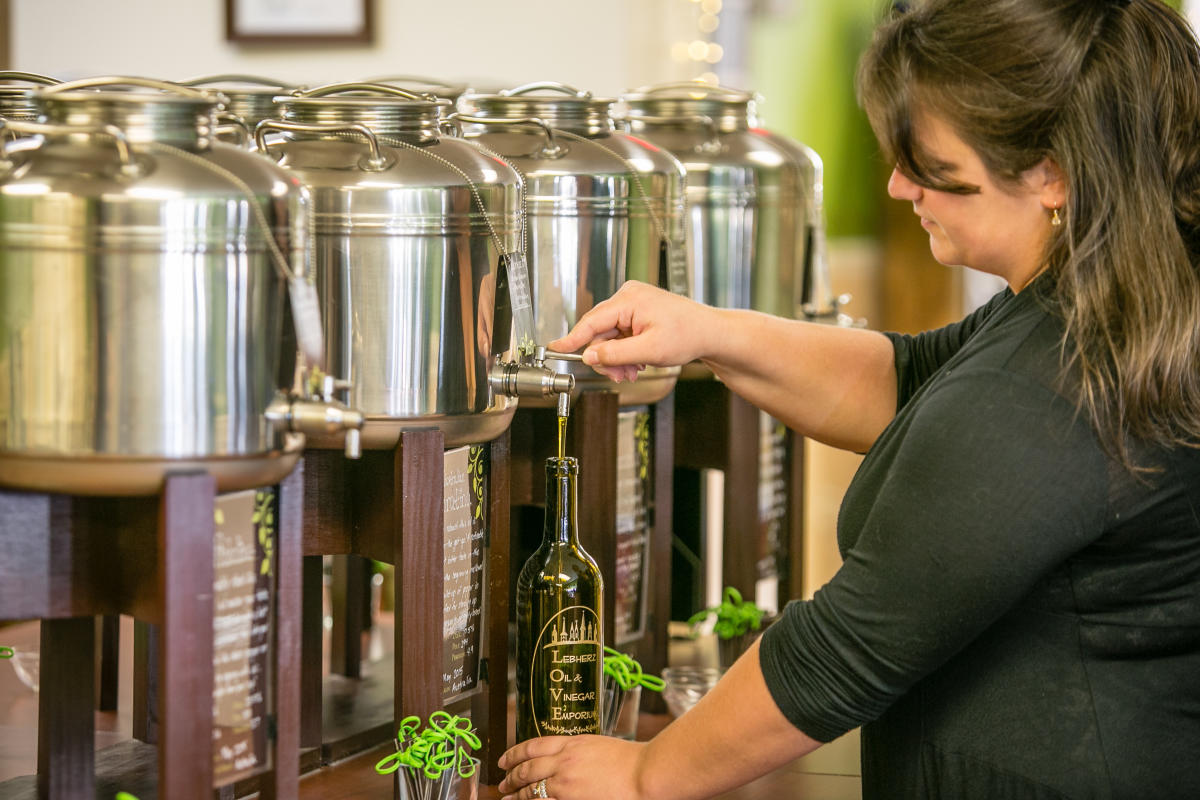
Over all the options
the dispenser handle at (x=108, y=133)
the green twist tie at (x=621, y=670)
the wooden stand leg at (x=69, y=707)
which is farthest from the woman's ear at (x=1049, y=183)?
the wooden stand leg at (x=69, y=707)

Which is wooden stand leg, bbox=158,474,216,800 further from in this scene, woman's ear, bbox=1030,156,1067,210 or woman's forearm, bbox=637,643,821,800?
woman's ear, bbox=1030,156,1067,210

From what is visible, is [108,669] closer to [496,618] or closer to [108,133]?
[496,618]

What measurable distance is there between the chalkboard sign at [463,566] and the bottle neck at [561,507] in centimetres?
7

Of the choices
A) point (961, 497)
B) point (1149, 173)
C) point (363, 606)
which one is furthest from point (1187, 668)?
point (363, 606)

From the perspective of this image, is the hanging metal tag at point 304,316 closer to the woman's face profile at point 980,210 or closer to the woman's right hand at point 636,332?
the woman's right hand at point 636,332

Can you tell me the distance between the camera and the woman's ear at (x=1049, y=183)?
3.99 feet

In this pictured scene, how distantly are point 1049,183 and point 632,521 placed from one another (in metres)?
0.64

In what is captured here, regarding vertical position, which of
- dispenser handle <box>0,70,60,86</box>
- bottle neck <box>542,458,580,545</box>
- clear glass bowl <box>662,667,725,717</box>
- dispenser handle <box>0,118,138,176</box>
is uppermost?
dispenser handle <box>0,70,60,86</box>

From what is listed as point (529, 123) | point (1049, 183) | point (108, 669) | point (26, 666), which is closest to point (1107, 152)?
point (1049, 183)

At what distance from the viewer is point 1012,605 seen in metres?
1.19

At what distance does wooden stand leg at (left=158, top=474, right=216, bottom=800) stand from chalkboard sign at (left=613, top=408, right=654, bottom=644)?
2.16 feet

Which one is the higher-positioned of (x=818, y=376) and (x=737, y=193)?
(x=737, y=193)

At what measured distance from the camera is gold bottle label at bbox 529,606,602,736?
1355 mm

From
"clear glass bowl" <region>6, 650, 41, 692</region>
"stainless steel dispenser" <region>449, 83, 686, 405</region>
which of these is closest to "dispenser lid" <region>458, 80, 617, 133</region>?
"stainless steel dispenser" <region>449, 83, 686, 405</region>
